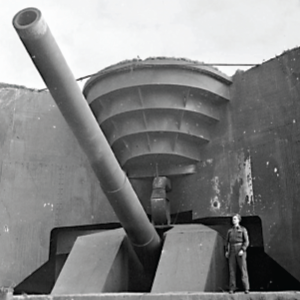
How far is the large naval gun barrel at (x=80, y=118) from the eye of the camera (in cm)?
351

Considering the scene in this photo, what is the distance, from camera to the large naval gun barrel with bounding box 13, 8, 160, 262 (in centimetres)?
351

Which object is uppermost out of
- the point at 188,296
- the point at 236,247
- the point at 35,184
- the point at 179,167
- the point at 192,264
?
the point at 179,167

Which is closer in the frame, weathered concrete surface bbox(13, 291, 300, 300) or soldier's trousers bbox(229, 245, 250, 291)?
weathered concrete surface bbox(13, 291, 300, 300)

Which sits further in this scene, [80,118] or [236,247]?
[236,247]

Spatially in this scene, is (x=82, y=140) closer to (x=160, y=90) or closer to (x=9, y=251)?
(x=160, y=90)

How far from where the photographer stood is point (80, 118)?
14.0 ft

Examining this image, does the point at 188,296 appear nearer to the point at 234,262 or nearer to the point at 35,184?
the point at 234,262

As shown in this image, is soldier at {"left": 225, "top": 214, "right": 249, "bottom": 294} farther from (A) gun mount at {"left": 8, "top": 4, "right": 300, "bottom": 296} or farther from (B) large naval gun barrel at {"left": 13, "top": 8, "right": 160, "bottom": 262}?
(B) large naval gun barrel at {"left": 13, "top": 8, "right": 160, "bottom": 262}

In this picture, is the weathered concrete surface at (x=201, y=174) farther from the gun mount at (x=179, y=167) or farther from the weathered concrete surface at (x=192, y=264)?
the weathered concrete surface at (x=192, y=264)

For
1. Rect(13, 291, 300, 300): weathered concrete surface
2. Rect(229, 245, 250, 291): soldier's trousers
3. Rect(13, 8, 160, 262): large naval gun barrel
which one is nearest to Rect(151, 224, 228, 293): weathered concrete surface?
Rect(13, 8, 160, 262): large naval gun barrel

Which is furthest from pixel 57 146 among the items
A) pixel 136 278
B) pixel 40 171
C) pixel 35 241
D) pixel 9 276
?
pixel 136 278

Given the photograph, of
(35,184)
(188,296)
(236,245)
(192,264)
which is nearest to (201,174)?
(192,264)

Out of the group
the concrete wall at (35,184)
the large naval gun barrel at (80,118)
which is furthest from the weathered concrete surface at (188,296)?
the concrete wall at (35,184)

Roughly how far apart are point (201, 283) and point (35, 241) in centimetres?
333
